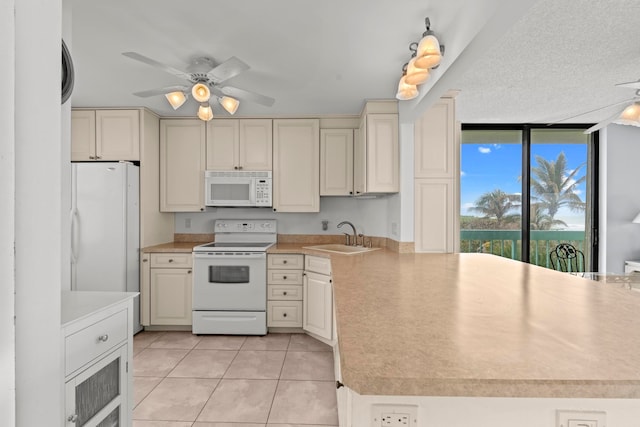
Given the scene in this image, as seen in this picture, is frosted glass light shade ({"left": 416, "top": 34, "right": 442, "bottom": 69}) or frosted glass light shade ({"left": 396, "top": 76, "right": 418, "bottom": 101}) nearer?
frosted glass light shade ({"left": 416, "top": 34, "right": 442, "bottom": 69})

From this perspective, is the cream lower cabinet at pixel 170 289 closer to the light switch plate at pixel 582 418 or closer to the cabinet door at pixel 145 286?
the cabinet door at pixel 145 286

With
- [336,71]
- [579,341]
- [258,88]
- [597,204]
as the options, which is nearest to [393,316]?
[579,341]

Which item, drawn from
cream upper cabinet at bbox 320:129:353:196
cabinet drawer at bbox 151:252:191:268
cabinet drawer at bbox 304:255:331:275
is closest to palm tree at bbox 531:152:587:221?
cream upper cabinet at bbox 320:129:353:196

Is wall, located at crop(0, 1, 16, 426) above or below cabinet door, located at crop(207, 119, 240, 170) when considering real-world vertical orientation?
below

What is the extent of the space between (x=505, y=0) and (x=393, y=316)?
54.3 inches

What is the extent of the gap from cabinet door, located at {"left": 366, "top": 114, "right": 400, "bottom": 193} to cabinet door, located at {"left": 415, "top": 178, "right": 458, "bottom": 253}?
0.24m

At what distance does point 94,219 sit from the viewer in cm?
316

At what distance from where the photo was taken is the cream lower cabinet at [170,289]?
3459 millimetres

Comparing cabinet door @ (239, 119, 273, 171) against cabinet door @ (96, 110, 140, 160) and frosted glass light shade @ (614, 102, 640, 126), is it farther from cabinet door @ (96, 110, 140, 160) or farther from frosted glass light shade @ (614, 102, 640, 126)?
frosted glass light shade @ (614, 102, 640, 126)

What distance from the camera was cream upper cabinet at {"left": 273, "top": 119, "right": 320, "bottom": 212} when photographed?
3689 millimetres

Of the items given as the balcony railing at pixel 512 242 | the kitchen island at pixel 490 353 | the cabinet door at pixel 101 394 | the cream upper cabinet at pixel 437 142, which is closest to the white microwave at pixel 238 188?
the cream upper cabinet at pixel 437 142

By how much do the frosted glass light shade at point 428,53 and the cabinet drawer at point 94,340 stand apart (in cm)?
170

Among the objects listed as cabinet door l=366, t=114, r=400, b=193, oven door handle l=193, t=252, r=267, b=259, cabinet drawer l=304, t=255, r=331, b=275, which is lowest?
cabinet drawer l=304, t=255, r=331, b=275

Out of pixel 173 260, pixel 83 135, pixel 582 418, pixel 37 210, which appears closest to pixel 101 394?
pixel 37 210
